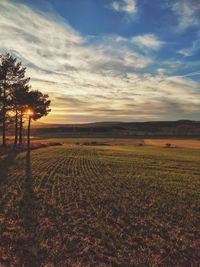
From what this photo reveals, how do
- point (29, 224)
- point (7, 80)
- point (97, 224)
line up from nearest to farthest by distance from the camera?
point (29, 224) → point (97, 224) → point (7, 80)

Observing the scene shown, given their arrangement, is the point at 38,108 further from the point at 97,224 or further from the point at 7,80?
the point at 97,224

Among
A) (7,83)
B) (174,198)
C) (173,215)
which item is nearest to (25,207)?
(173,215)

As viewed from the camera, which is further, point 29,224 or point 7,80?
point 7,80

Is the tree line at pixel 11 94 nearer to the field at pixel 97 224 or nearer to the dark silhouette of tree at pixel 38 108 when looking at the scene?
the dark silhouette of tree at pixel 38 108

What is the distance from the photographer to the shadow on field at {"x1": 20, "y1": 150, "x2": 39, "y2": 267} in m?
7.95

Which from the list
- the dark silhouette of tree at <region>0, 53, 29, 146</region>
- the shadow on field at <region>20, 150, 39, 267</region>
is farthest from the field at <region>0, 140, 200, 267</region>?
the dark silhouette of tree at <region>0, 53, 29, 146</region>

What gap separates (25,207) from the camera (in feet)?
42.0

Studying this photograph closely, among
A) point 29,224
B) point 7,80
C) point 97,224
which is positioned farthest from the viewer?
point 7,80

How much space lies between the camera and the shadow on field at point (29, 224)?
26.1 ft

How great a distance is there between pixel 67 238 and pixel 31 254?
5.16 ft

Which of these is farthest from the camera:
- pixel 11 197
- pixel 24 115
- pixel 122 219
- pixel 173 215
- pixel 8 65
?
pixel 24 115

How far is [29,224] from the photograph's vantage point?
10.6 metres

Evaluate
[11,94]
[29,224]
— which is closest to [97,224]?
[29,224]

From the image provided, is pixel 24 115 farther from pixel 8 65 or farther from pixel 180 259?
pixel 180 259
